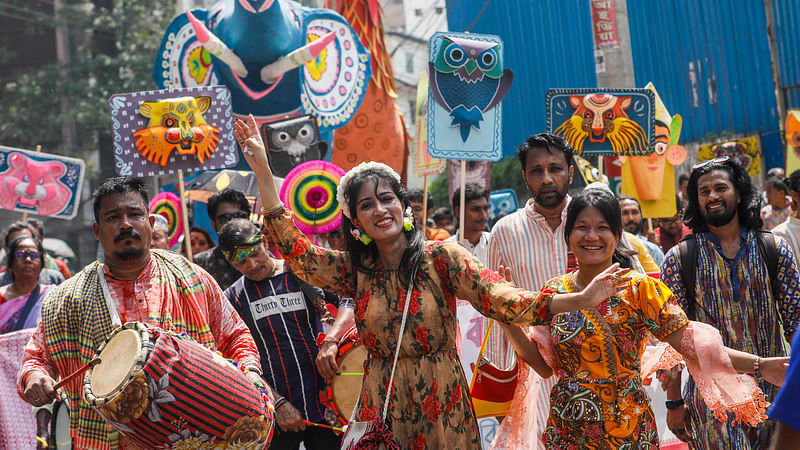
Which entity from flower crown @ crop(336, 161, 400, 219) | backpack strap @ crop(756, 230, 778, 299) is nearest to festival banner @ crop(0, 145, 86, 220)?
flower crown @ crop(336, 161, 400, 219)

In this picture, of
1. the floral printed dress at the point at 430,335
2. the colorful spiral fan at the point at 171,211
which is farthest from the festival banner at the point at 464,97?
the colorful spiral fan at the point at 171,211

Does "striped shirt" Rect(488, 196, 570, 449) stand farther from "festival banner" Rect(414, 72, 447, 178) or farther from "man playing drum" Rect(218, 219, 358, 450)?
"festival banner" Rect(414, 72, 447, 178)

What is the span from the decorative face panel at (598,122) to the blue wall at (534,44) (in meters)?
16.6

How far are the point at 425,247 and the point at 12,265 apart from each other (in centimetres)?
468

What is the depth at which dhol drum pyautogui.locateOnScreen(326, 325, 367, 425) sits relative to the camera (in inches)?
184

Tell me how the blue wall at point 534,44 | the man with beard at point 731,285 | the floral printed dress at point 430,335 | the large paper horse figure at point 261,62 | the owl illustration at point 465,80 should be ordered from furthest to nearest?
the blue wall at point 534,44 → the large paper horse figure at point 261,62 → the owl illustration at point 465,80 → the man with beard at point 731,285 → the floral printed dress at point 430,335

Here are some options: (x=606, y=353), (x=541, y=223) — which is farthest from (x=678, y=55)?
(x=606, y=353)

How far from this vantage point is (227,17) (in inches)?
485

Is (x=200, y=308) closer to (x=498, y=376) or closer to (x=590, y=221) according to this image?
(x=498, y=376)

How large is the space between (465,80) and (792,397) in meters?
5.26

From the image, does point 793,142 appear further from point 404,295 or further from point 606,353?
point 404,295

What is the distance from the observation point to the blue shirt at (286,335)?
5.12 metres

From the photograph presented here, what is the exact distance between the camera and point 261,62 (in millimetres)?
12227

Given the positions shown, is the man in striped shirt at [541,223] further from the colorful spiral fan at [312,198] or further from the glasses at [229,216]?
the colorful spiral fan at [312,198]
